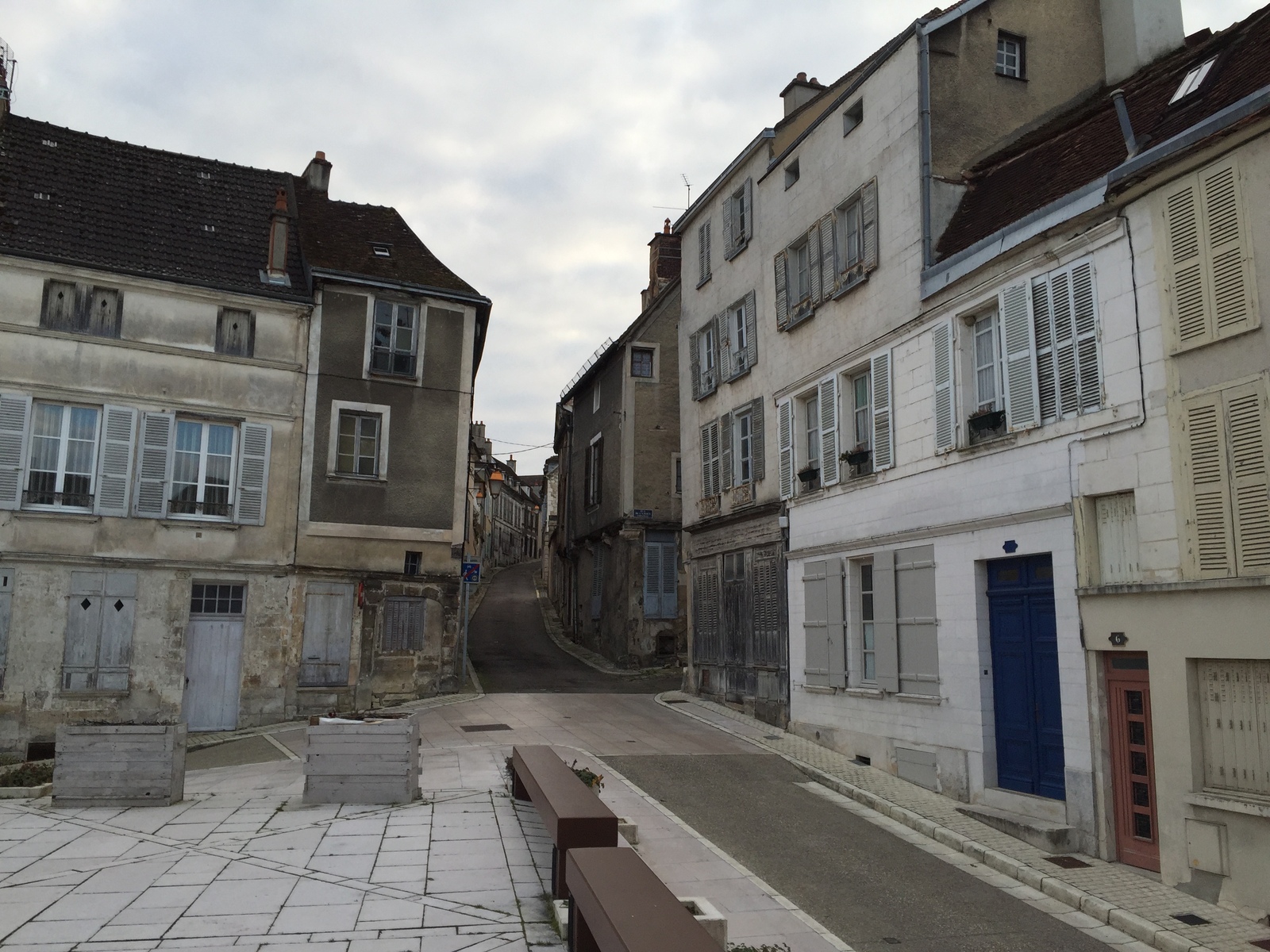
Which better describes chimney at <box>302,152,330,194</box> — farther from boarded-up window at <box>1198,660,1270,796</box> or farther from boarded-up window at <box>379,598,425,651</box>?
boarded-up window at <box>1198,660,1270,796</box>

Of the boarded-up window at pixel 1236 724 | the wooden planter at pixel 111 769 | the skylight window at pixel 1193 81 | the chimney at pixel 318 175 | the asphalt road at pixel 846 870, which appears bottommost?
the asphalt road at pixel 846 870

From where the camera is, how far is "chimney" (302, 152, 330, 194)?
21.7m

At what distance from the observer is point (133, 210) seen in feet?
59.2

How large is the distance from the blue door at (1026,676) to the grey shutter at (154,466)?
1323 centimetres

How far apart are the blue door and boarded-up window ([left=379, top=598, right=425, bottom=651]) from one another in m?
10.9

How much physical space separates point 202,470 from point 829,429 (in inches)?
421

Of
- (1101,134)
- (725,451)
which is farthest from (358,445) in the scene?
(1101,134)

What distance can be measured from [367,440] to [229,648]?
437 centimetres

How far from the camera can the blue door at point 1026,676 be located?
990 centimetres

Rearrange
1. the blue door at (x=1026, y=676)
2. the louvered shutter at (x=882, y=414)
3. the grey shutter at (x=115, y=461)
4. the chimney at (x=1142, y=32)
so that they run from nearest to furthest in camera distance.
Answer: the blue door at (x=1026, y=676) < the louvered shutter at (x=882, y=414) < the chimney at (x=1142, y=32) < the grey shutter at (x=115, y=461)

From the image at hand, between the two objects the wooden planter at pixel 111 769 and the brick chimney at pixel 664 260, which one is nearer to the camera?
the wooden planter at pixel 111 769

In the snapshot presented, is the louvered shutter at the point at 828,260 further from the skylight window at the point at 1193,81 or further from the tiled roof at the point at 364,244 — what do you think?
the tiled roof at the point at 364,244

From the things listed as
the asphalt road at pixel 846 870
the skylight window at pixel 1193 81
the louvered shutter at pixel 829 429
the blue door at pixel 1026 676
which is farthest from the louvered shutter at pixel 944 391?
the asphalt road at pixel 846 870

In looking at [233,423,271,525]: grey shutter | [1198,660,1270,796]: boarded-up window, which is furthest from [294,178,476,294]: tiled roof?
[1198,660,1270,796]: boarded-up window
